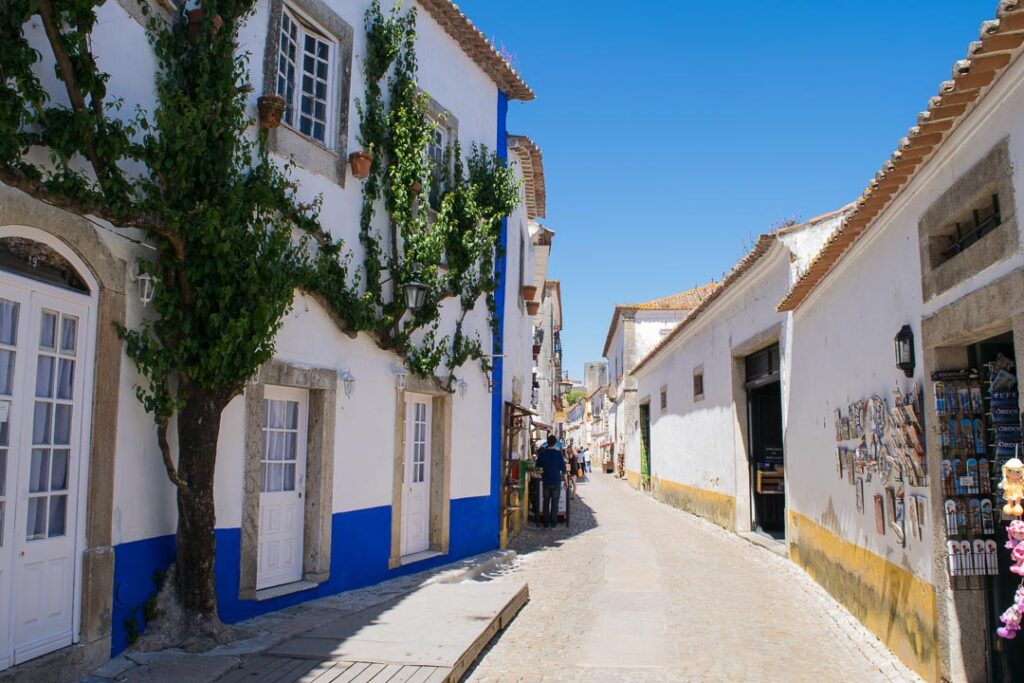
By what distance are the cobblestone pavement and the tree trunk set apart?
2.11 meters

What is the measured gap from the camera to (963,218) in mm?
5230

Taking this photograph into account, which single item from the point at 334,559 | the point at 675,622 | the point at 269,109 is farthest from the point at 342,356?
the point at 675,622

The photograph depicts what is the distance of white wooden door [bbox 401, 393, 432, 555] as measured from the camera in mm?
9965

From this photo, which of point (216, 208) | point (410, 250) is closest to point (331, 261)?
point (410, 250)

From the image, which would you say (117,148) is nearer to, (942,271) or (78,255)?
(78,255)

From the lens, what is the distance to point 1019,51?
4.10 metres

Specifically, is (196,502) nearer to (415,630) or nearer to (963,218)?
(415,630)

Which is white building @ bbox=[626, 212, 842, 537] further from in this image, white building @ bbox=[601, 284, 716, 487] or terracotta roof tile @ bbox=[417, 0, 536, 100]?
white building @ bbox=[601, 284, 716, 487]

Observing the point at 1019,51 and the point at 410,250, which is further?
the point at 410,250

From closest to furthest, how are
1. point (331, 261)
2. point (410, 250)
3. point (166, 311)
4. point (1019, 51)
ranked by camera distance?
point (1019, 51) → point (166, 311) → point (331, 261) → point (410, 250)

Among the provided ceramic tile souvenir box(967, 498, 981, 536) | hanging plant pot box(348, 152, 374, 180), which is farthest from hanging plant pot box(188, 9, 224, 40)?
ceramic tile souvenir box(967, 498, 981, 536)

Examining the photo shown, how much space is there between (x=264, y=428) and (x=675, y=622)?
430 cm

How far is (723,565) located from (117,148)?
9.07m

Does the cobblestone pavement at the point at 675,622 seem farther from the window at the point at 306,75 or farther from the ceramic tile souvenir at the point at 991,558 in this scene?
the window at the point at 306,75
